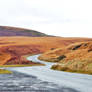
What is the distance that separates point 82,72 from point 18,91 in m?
27.1

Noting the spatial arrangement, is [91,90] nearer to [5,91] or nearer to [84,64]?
[5,91]

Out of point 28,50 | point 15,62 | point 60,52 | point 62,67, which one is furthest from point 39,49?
point 62,67

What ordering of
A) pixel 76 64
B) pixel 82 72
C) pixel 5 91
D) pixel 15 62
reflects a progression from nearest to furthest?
pixel 5 91
pixel 82 72
pixel 76 64
pixel 15 62

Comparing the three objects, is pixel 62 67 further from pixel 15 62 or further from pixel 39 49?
pixel 39 49

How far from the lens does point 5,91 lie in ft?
90.9

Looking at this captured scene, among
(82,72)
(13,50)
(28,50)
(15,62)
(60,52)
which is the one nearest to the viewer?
(82,72)

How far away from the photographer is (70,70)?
188 ft

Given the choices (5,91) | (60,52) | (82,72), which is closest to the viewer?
A: (5,91)

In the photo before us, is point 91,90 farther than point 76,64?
No

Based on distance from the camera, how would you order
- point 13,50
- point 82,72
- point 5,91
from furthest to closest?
point 13,50 < point 82,72 < point 5,91

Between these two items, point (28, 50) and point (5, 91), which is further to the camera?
point (28, 50)

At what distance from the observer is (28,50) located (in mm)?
180500

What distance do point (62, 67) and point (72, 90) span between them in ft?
105

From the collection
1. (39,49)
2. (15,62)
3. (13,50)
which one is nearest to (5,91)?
(15,62)
